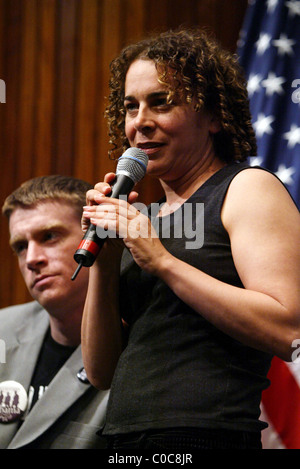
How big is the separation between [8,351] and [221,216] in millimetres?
1322

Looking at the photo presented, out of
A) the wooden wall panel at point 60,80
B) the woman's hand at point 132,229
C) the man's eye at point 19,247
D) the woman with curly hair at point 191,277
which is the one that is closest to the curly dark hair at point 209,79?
the woman with curly hair at point 191,277

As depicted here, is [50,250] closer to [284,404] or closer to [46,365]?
[46,365]

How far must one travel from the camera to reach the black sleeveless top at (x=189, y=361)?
948mm

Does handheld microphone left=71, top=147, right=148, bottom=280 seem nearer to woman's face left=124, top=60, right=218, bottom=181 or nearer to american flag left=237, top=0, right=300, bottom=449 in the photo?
woman's face left=124, top=60, right=218, bottom=181

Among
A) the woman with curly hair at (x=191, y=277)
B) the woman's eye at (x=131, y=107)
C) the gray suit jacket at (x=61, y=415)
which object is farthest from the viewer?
the gray suit jacket at (x=61, y=415)

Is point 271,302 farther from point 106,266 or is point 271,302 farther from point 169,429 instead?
point 106,266

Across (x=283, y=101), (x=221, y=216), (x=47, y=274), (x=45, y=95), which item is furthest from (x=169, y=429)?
(x=45, y=95)

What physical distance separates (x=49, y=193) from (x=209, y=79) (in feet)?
3.40

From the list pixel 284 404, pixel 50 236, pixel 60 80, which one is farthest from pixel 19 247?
pixel 284 404

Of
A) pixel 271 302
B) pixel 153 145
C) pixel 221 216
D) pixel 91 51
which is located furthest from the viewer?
pixel 91 51

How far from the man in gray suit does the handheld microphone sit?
932 millimetres

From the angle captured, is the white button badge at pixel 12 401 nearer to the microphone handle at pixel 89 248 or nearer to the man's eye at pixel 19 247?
the man's eye at pixel 19 247

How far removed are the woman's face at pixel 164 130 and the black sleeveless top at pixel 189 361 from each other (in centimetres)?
11

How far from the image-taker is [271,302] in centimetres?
92
